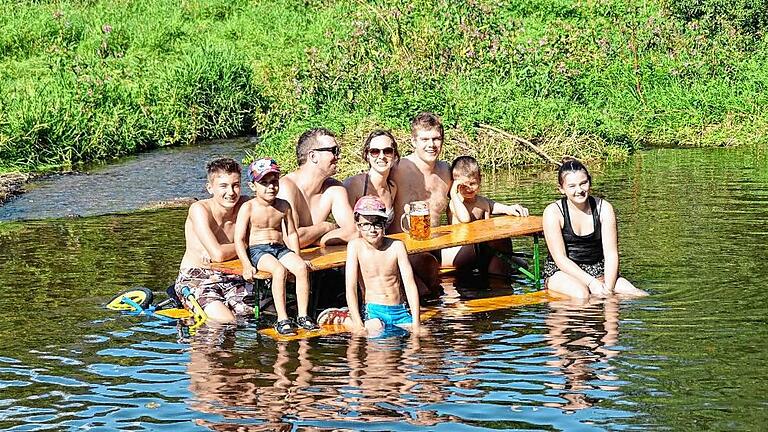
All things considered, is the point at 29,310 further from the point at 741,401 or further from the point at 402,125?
the point at 402,125

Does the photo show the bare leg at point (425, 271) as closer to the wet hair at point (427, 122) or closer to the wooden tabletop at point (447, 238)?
the wooden tabletop at point (447, 238)

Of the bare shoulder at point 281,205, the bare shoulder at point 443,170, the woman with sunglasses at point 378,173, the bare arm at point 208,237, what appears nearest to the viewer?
the bare shoulder at point 281,205

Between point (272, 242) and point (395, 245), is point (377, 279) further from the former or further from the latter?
point (272, 242)

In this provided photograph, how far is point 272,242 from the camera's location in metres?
9.62

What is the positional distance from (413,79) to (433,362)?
40.2 ft

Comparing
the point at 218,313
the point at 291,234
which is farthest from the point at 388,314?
the point at 218,313

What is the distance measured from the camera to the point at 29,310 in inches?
405

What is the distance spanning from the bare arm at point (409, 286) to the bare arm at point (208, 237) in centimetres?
148

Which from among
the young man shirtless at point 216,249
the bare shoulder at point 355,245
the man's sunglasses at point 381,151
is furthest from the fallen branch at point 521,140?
the bare shoulder at point 355,245

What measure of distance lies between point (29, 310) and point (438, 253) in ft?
11.8

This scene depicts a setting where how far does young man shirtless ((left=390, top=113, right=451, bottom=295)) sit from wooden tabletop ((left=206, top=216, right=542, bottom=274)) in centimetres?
31

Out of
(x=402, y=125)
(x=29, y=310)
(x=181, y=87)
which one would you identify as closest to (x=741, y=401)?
(x=29, y=310)

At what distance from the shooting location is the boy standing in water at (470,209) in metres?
11.0

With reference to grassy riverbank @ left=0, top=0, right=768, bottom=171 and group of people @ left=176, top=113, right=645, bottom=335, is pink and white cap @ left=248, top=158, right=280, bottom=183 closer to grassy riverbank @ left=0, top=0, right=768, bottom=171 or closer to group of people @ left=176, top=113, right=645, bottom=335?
group of people @ left=176, top=113, right=645, bottom=335
